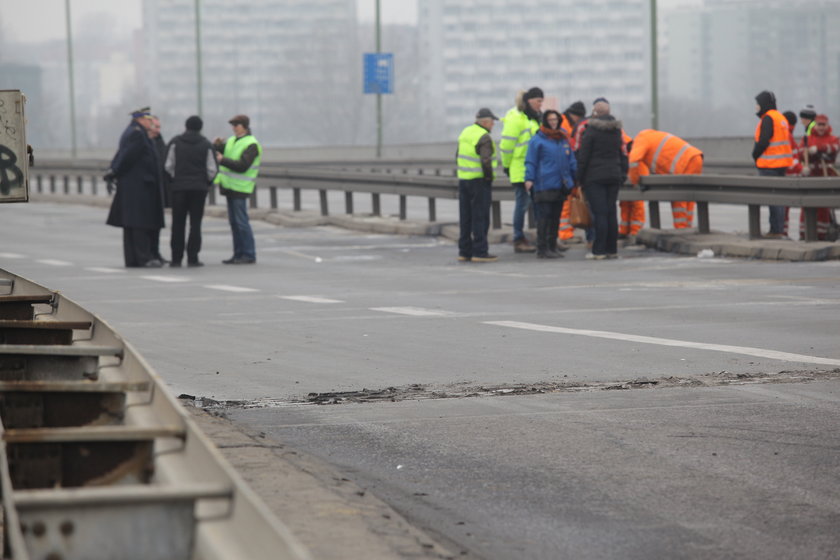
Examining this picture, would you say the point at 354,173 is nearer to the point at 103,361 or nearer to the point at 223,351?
the point at 223,351

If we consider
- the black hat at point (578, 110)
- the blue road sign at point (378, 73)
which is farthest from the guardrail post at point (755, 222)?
the blue road sign at point (378, 73)

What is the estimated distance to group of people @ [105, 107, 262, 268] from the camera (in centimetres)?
2023

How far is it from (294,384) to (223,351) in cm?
178

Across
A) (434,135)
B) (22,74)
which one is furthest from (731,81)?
(22,74)

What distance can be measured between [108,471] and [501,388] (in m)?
4.71

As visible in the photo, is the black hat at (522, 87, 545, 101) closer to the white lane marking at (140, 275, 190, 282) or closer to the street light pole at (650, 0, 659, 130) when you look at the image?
the white lane marking at (140, 275, 190, 282)

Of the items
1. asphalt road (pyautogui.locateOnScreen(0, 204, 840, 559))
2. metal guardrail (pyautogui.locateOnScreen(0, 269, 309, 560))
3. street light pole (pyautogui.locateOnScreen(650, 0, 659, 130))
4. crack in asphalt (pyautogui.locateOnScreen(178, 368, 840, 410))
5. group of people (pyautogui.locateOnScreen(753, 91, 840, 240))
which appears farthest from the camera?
street light pole (pyautogui.locateOnScreen(650, 0, 659, 130))

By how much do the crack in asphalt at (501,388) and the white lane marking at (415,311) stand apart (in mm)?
4153

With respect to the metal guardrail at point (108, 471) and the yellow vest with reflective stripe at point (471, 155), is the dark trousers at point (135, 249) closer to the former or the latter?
the yellow vest with reflective stripe at point (471, 155)

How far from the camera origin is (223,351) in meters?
11.1

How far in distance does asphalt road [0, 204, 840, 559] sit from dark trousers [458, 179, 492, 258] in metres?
1.47

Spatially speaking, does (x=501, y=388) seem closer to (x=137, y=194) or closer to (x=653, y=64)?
(x=137, y=194)

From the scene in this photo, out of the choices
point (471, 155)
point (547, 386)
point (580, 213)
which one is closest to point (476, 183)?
point (471, 155)

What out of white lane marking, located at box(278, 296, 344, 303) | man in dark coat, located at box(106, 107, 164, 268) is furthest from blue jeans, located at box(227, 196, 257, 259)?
white lane marking, located at box(278, 296, 344, 303)
